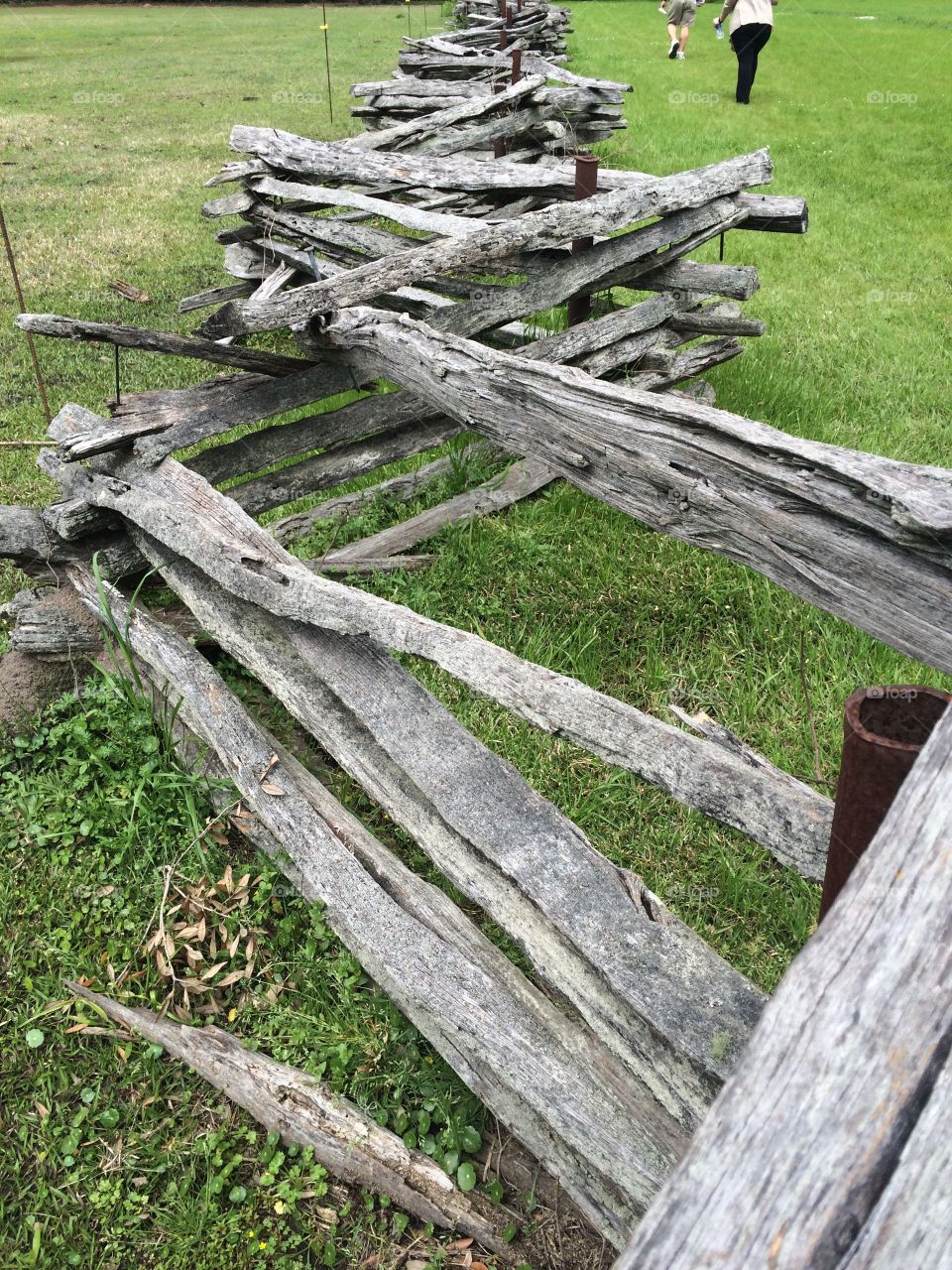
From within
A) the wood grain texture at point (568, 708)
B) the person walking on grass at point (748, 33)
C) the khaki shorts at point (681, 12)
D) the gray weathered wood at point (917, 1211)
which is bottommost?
the wood grain texture at point (568, 708)

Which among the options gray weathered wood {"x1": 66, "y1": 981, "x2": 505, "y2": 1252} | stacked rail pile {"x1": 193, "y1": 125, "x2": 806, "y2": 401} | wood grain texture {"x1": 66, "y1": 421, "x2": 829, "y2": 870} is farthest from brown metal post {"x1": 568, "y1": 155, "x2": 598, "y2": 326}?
gray weathered wood {"x1": 66, "y1": 981, "x2": 505, "y2": 1252}

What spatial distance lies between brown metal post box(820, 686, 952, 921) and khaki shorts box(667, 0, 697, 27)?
78.1 ft

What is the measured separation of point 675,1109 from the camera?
6.27ft

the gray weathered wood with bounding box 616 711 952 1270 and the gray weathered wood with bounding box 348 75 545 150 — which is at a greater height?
the gray weathered wood with bounding box 348 75 545 150

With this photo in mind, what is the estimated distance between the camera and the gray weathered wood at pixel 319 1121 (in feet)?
7.52

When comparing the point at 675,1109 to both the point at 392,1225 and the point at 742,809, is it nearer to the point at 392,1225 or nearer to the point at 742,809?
the point at 742,809

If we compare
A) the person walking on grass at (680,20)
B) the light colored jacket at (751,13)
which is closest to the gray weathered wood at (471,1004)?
the light colored jacket at (751,13)

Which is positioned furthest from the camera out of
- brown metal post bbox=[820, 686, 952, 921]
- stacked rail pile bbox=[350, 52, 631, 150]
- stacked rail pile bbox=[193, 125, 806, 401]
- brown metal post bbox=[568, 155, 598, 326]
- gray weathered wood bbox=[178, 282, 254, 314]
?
stacked rail pile bbox=[350, 52, 631, 150]

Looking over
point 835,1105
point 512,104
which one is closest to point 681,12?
point 512,104

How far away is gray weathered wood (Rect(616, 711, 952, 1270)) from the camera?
84cm

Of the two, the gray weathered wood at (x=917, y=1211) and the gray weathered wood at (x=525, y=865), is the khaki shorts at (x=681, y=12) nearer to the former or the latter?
the gray weathered wood at (x=525, y=865)

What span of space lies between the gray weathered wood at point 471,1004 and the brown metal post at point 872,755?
2.24 feet

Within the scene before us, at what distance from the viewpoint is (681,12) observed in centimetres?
2127

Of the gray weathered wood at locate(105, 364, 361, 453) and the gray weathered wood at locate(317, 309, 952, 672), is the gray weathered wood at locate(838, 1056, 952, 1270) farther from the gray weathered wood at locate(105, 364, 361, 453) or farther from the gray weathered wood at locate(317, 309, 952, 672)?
the gray weathered wood at locate(105, 364, 361, 453)
